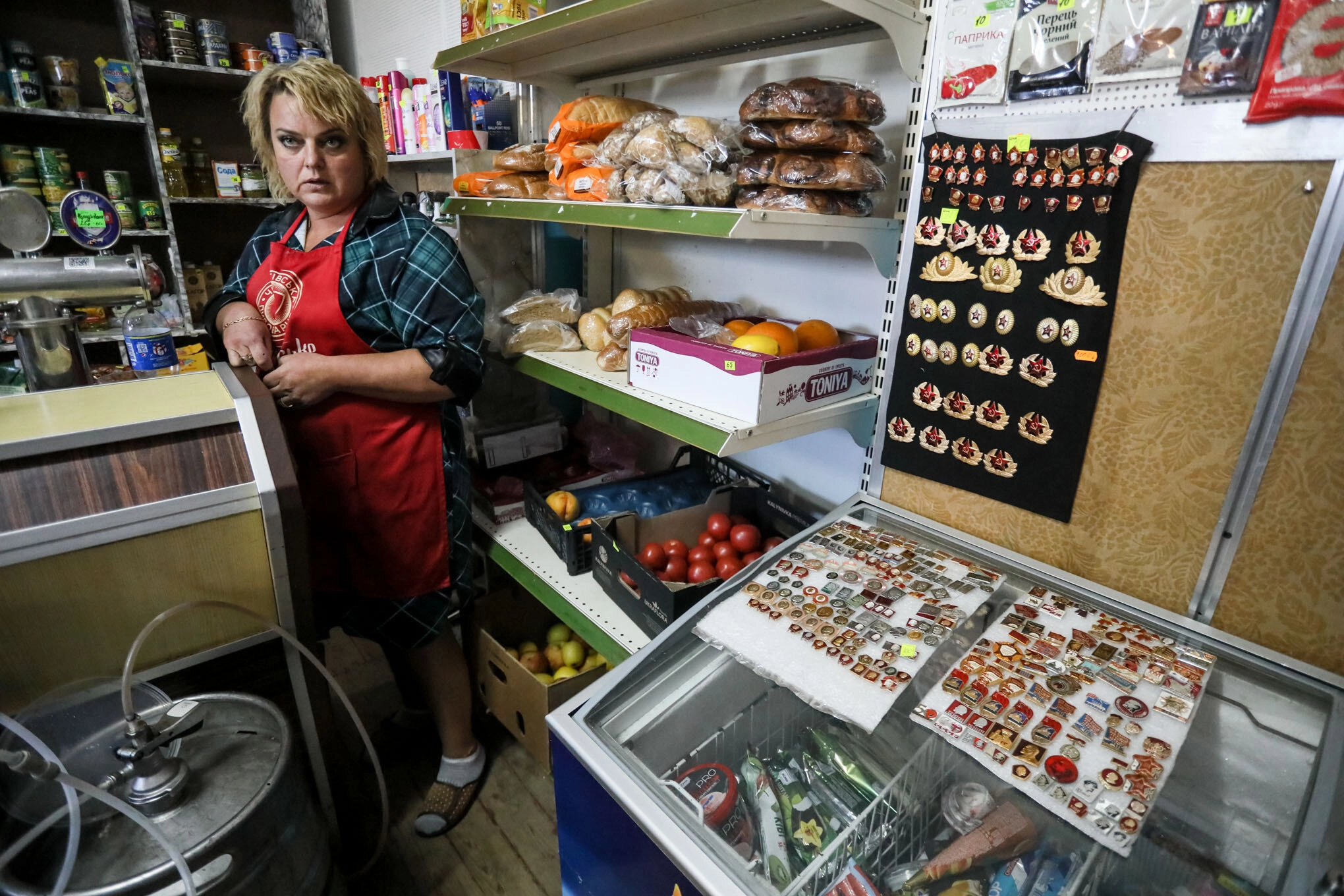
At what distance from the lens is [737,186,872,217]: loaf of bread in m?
1.23

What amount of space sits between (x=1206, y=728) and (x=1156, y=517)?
0.31 metres

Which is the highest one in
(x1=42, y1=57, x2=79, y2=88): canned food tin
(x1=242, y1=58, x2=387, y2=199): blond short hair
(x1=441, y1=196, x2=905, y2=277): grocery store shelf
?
(x1=42, y1=57, x2=79, y2=88): canned food tin

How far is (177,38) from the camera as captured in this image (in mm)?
2895

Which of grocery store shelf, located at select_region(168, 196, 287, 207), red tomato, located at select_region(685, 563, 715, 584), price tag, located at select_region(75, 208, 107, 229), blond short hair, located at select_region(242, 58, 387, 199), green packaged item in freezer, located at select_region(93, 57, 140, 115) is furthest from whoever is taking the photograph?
grocery store shelf, located at select_region(168, 196, 287, 207)

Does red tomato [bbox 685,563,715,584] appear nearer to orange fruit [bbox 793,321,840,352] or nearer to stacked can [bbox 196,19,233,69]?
orange fruit [bbox 793,321,840,352]

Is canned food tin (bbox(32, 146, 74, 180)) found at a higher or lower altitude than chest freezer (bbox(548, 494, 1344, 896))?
higher

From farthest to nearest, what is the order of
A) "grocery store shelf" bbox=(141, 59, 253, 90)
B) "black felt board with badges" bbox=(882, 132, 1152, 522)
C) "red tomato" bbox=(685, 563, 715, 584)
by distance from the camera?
"grocery store shelf" bbox=(141, 59, 253, 90), "red tomato" bbox=(685, 563, 715, 584), "black felt board with badges" bbox=(882, 132, 1152, 522)

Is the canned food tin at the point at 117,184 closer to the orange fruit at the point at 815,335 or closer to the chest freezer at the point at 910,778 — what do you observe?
the orange fruit at the point at 815,335

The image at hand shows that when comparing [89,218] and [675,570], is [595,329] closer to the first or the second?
[675,570]

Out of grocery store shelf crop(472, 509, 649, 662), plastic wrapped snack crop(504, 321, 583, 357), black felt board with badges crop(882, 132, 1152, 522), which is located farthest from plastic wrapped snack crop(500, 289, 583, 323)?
black felt board with badges crop(882, 132, 1152, 522)

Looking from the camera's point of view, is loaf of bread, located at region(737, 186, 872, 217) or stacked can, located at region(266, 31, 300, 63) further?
stacked can, located at region(266, 31, 300, 63)

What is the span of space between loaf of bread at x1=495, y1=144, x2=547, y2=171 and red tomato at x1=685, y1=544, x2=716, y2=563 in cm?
109

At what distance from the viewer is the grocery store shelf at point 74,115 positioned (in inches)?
103

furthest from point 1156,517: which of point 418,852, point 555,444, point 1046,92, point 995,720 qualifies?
point 418,852
